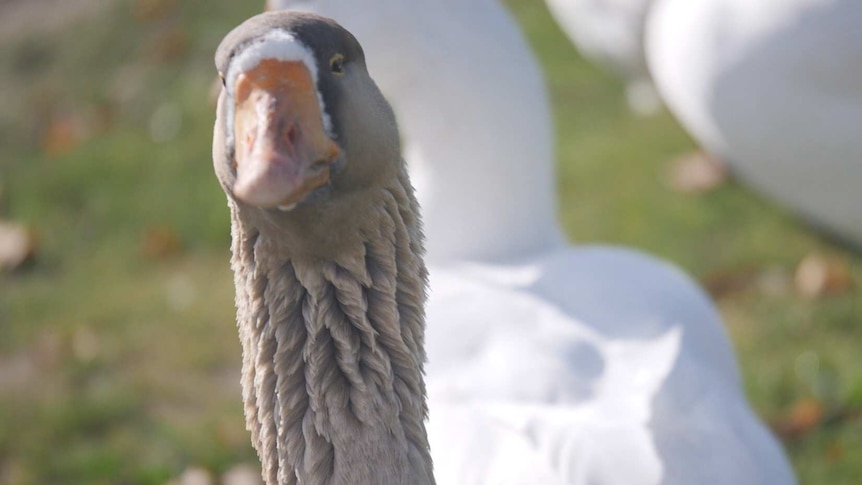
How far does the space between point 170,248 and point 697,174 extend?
2201 mm

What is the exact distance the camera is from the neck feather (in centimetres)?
160

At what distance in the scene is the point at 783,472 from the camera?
2.26m

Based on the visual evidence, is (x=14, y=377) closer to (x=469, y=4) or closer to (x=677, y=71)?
(x=469, y=4)

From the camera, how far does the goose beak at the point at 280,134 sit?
1.36 m

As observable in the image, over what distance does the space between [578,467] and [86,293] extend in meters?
2.96

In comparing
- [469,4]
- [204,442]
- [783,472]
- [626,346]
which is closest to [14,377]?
[204,442]

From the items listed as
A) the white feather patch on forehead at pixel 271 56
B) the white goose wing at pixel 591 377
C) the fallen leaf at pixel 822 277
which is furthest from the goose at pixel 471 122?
the fallen leaf at pixel 822 277

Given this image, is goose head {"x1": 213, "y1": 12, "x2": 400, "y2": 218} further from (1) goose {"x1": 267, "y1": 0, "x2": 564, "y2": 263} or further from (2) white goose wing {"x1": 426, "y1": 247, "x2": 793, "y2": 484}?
(1) goose {"x1": 267, "y1": 0, "x2": 564, "y2": 263}

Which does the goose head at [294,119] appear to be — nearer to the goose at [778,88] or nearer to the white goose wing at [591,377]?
the white goose wing at [591,377]

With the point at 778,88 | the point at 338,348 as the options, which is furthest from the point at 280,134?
the point at 778,88

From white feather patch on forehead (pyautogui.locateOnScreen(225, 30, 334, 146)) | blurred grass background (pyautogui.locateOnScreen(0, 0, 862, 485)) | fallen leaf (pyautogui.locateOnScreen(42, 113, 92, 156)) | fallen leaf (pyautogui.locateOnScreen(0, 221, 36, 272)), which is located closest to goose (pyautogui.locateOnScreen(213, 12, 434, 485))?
white feather patch on forehead (pyautogui.locateOnScreen(225, 30, 334, 146))

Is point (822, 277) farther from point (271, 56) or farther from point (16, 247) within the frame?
point (16, 247)

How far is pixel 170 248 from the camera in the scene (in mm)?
A: 4566

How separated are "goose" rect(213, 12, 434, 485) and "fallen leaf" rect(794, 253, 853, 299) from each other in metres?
2.40
